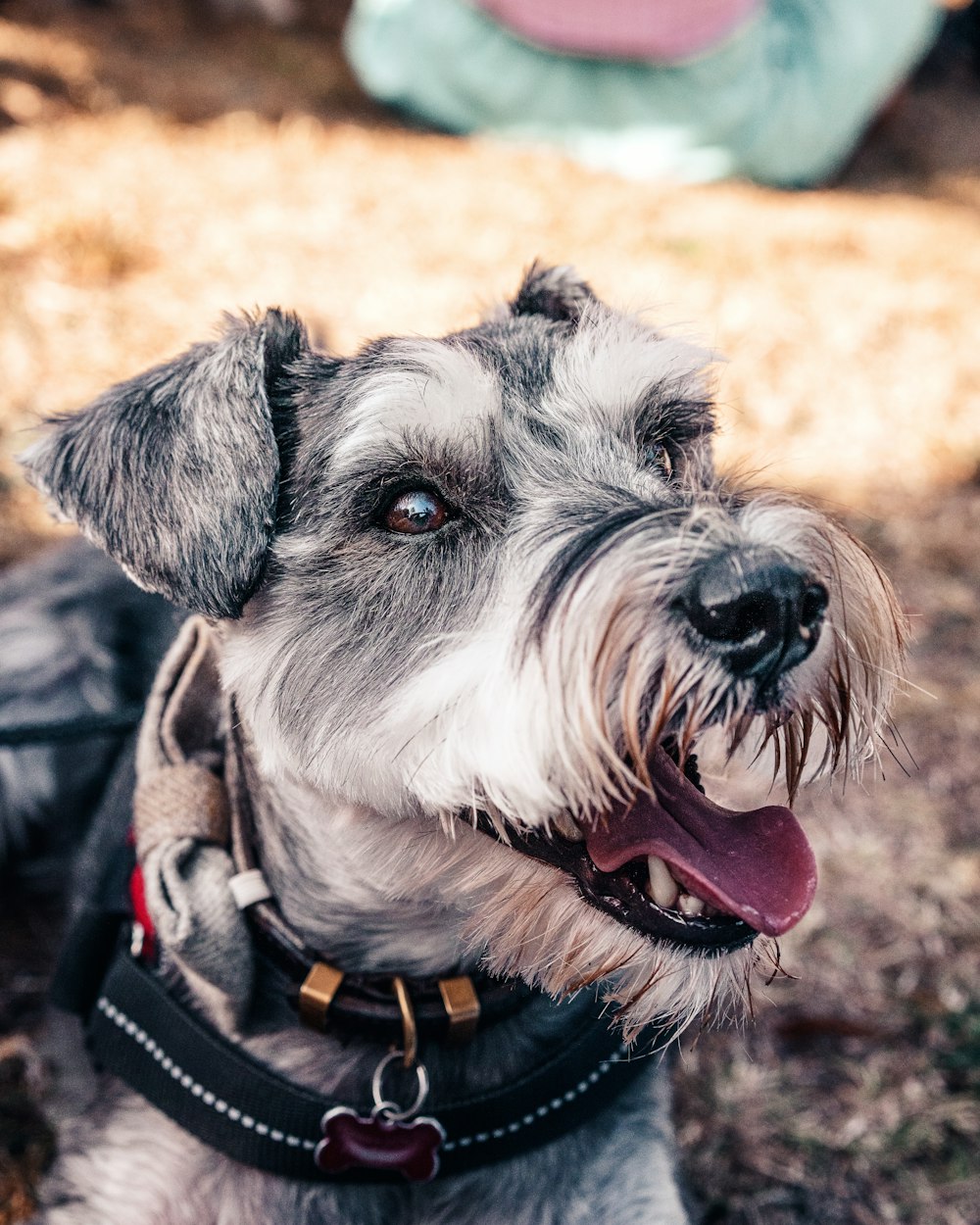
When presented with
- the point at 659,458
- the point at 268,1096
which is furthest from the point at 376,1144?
the point at 659,458

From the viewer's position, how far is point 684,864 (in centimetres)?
206

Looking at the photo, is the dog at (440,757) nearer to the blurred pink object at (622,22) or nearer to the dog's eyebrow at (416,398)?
the dog's eyebrow at (416,398)

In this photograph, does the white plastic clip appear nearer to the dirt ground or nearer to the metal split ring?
the metal split ring

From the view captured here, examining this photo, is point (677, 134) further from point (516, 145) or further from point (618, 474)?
point (618, 474)

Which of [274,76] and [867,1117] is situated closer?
[867,1117]

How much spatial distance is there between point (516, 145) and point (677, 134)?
141cm

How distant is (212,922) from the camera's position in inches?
90.3

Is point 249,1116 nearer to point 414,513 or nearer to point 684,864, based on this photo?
point 684,864

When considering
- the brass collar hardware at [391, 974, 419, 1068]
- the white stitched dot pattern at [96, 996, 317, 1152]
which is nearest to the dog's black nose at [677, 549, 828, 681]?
the brass collar hardware at [391, 974, 419, 1068]

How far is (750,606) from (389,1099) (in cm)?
139

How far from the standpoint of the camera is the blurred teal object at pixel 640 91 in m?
9.80

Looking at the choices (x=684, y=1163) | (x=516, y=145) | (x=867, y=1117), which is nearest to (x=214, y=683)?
(x=684, y=1163)

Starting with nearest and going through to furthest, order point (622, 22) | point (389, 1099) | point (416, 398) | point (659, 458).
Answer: point (416, 398) → point (389, 1099) → point (659, 458) → point (622, 22)

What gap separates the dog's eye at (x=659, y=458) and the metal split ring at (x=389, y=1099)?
1.44 meters
